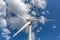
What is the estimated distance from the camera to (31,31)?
8075 centimetres

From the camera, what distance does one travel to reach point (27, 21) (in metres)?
83.6

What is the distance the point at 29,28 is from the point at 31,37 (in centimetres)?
290

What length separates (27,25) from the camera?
3280 inches

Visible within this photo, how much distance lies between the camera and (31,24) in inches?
3250

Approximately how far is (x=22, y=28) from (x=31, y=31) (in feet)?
9.64

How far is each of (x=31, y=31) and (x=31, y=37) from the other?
174 cm

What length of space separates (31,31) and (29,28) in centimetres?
124

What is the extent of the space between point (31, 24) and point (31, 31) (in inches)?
94.9

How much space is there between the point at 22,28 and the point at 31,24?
7.63 feet

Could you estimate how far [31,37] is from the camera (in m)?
79.6

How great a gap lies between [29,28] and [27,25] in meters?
1.82

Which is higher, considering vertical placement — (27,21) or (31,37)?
(27,21)

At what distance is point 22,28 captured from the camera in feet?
271
